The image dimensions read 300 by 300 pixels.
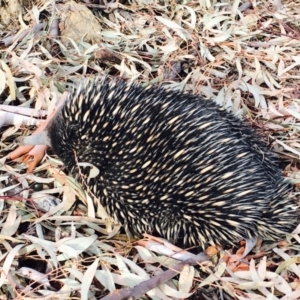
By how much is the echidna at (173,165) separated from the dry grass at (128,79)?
13 centimetres

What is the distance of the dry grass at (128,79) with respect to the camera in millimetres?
2119

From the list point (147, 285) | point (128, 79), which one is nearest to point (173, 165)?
point (147, 285)

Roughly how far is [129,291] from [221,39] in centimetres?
183

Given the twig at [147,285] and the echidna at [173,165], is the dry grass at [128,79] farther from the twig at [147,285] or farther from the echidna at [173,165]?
the echidna at [173,165]

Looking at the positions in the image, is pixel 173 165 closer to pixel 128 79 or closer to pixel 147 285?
pixel 147 285

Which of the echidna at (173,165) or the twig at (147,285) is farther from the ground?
the echidna at (173,165)

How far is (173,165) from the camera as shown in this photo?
2113 mm

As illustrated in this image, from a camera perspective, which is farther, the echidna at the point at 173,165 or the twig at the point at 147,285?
the echidna at the point at 173,165

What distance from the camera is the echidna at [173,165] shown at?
2107 millimetres

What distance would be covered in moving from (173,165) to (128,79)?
949 mm

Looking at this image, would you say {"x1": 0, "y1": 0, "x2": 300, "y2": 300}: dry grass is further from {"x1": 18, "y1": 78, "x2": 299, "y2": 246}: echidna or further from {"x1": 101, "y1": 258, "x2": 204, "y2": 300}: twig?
{"x1": 18, "y1": 78, "x2": 299, "y2": 246}: echidna

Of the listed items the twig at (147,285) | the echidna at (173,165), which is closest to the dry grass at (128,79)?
the twig at (147,285)

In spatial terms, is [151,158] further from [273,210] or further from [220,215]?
[273,210]

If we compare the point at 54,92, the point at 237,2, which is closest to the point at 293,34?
the point at 237,2
